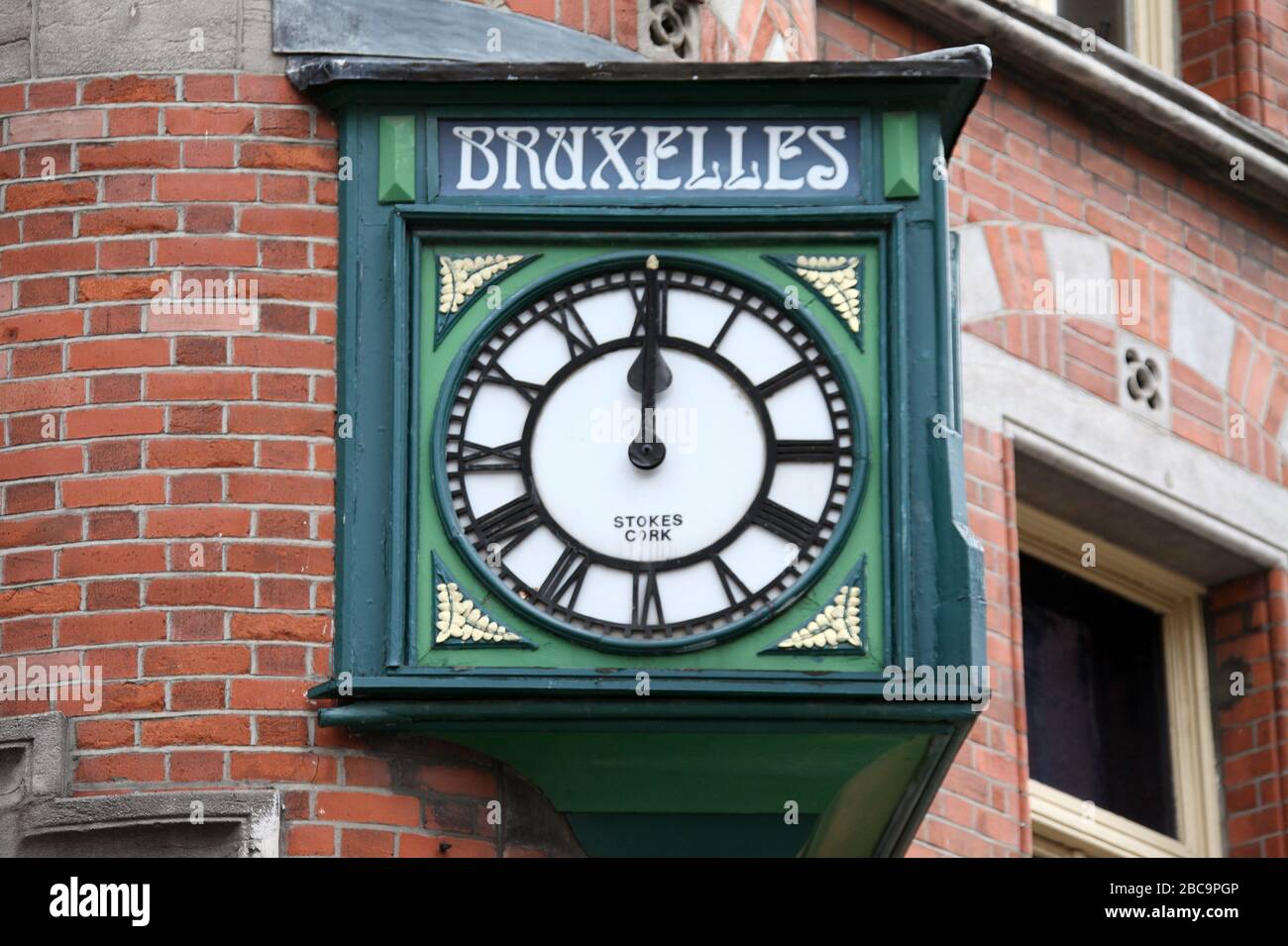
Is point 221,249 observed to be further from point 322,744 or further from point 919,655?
point 919,655

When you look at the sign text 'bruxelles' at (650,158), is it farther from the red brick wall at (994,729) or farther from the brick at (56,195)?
the red brick wall at (994,729)

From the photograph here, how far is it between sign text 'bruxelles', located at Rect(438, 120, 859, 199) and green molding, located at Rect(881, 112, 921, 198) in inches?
2.7

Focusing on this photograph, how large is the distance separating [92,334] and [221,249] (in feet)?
1.11

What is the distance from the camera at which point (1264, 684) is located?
11.1 meters

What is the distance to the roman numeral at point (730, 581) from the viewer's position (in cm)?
827

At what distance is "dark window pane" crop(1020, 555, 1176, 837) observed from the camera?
11.0 metres

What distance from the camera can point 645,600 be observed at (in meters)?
8.24

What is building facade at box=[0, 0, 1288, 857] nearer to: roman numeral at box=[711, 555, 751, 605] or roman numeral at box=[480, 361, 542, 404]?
roman numeral at box=[480, 361, 542, 404]

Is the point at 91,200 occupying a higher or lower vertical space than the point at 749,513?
higher

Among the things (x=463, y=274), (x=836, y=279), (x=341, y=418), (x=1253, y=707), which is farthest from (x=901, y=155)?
(x=1253, y=707)

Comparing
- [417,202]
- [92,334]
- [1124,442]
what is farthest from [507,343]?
[1124,442]

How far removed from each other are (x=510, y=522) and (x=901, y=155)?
120 cm

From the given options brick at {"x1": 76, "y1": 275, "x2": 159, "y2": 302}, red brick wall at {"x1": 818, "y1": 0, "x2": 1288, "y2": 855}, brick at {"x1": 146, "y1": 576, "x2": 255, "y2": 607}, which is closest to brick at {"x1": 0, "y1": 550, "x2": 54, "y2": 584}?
brick at {"x1": 146, "y1": 576, "x2": 255, "y2": 607}
